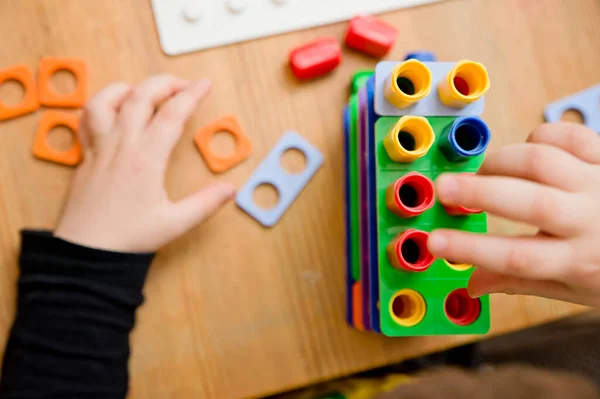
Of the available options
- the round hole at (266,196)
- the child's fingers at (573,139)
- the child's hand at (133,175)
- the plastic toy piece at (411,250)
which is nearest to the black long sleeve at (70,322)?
the child's hand at (133,175)

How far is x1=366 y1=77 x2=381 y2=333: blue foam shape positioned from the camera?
431mm

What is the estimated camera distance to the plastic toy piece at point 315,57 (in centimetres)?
49

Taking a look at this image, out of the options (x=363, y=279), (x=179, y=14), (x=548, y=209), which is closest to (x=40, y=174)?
(x=179, y=14)

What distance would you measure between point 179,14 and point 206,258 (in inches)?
9.6

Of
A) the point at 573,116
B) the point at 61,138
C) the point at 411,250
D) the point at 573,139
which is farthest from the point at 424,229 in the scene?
the point at 61,138

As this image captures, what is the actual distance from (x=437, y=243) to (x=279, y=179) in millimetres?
189

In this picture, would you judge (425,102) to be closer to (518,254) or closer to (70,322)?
(518,254)

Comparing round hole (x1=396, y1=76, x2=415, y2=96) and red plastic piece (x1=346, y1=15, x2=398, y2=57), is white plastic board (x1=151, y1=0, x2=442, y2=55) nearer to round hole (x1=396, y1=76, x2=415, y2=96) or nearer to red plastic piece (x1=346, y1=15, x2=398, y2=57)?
red plastic piece (x1=346, y1=15, x2=398, y2=57)

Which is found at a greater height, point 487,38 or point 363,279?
point 487,38

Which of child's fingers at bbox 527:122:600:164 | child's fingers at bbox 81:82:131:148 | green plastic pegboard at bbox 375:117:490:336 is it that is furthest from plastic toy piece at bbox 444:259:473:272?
child's fingers at bbox 81:82:131:148

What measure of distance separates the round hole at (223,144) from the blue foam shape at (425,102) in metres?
0.16

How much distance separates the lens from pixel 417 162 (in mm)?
416

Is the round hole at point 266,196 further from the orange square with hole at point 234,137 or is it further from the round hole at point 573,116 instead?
the round hole at point 573,116

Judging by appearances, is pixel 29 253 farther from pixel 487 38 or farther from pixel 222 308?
pixel 487 38
